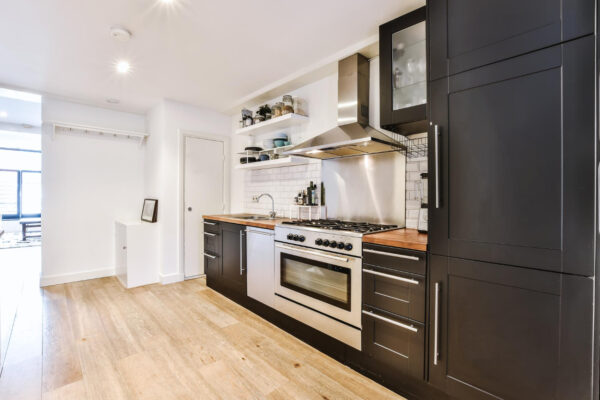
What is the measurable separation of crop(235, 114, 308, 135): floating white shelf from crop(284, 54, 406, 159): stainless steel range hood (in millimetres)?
607

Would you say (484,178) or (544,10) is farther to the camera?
(484,178)

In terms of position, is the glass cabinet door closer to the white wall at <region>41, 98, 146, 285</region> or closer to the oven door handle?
the oven door handle

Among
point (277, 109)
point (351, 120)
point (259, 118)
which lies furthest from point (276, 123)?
point (351, 120)

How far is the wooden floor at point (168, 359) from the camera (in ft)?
6.00

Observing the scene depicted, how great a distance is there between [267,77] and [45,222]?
363 centimetres

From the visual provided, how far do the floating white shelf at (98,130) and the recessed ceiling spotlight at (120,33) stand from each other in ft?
7.30

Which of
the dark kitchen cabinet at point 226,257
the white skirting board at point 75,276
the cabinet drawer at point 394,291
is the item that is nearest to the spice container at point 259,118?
the dark kitchen cabinet at point 226,257

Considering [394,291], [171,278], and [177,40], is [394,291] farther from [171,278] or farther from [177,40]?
[171,278]

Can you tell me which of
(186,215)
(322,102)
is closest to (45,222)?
(186,215)

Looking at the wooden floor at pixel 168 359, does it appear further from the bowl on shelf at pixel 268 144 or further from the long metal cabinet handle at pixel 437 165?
the bowl on shelf at pixel 268 144

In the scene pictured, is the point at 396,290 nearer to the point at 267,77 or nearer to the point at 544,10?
the point at 544,10

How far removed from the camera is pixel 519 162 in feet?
4.43

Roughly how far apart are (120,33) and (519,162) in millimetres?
2918

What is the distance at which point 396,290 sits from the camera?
1.78m
